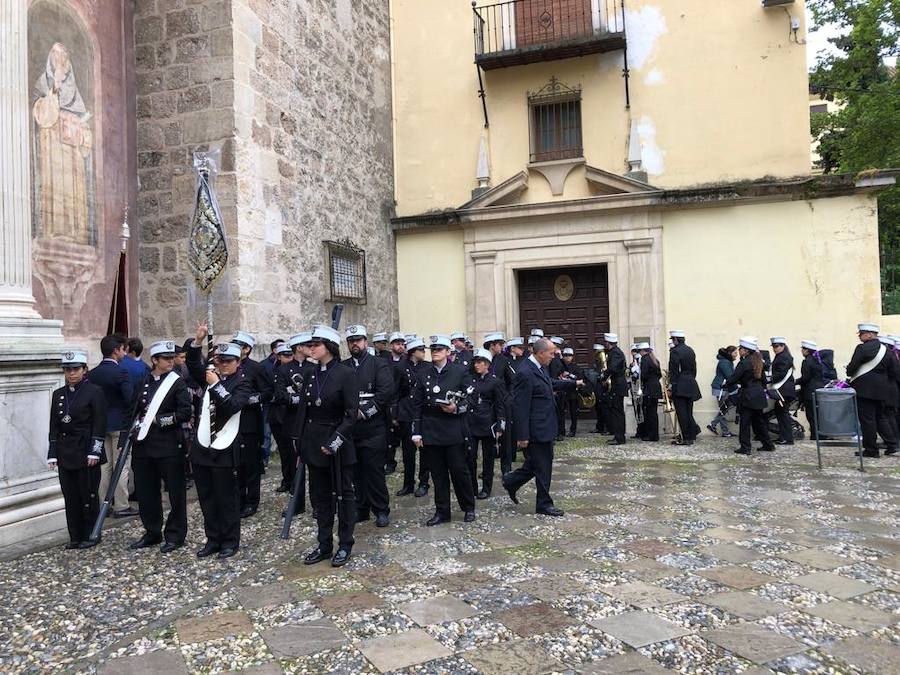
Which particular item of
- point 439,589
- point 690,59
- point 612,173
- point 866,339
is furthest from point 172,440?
point 690,59

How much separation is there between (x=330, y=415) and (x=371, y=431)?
891 mm

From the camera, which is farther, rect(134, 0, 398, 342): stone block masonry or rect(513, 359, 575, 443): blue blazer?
rect(134, 0, 398, 342): stone block masonry

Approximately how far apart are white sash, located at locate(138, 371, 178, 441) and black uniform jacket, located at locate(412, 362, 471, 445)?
2.30 m

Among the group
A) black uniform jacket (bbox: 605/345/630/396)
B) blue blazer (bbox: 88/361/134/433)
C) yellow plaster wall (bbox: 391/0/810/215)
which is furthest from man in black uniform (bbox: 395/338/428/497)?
yellow plaster wall (bbox: 391/0/810/215)

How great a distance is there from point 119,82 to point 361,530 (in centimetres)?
774

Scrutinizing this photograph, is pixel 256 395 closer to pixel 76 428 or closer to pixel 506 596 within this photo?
pixel 76 428

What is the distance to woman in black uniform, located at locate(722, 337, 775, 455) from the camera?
10.3 meters

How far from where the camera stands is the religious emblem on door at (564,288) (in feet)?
48.0

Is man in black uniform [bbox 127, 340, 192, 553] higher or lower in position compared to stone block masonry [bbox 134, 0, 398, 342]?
lower

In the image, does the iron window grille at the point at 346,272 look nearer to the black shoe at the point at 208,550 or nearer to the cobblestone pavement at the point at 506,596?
the cobblestone pavement at the point at 506,596

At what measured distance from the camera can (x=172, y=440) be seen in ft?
19.9

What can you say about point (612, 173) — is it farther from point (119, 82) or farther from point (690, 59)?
point (119, 82)

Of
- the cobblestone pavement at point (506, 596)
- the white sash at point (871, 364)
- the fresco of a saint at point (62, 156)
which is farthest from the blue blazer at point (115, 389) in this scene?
the white sash at point (871, 364)

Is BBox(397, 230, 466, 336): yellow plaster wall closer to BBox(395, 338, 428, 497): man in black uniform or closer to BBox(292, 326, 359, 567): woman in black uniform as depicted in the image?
BBox(395, 338, 428, 497): man in black uniform
